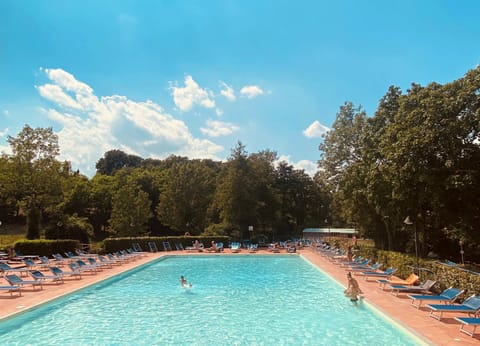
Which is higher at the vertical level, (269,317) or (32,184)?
(32,184)

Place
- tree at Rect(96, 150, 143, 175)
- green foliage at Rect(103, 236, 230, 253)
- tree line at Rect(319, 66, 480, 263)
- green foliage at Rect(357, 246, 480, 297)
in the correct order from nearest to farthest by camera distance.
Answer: green foliage at Rect(357, 246, 480, 297) < tree line at Rect(319, 66, 480, 263) < green foliage at Rect(103, 236, 230, 253) < tree at Rect(96, 150, 143, 175)

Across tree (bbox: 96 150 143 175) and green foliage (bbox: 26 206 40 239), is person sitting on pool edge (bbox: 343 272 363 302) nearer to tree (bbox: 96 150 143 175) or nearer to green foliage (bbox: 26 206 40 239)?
green foliage (bbox: 26 206 40 239)

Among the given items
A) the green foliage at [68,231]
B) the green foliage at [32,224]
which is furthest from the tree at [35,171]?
the green foliage at [68,231]

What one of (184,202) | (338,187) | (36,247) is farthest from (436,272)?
(184,202)

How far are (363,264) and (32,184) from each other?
22896 millimetres

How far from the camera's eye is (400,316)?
9.23m

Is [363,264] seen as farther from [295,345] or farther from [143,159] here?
[143,159]

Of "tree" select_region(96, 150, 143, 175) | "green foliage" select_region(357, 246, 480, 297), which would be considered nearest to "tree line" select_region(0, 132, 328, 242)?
"tree" select_region(96, 150, 143, 175)

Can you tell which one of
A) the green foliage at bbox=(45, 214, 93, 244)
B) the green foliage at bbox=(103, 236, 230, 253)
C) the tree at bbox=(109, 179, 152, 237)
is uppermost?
the tree at bbox=(109, 179, 152, 237)

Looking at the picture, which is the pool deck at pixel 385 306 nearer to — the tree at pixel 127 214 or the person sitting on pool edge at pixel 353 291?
the person sitting on pool edge at pixel 353 291

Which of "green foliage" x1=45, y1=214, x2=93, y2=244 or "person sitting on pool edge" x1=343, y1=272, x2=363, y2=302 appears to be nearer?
"person sitting on pool edge" x1=343, y1=272, x2=363, y2=302

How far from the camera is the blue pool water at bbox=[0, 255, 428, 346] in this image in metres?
8.59

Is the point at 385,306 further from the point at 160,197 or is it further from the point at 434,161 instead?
the point at 160,197

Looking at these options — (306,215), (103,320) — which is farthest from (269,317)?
(306,215)
